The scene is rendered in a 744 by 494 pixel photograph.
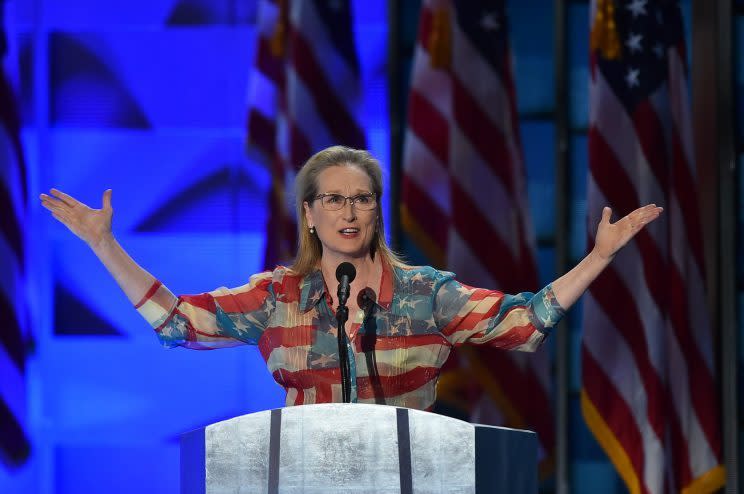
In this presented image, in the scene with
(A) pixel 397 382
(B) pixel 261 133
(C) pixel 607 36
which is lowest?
(A) pixel 397 382

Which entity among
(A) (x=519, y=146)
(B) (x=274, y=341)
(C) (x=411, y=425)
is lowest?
(C) (x=411, y=425)

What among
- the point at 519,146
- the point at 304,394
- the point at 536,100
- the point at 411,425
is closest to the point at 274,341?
the point at 304,394

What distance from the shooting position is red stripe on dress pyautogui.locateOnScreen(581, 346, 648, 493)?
4.96 meters

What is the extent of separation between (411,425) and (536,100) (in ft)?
13.9

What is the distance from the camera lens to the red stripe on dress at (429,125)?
5289mm

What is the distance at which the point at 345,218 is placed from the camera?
2.39 meters

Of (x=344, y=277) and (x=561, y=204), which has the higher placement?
(x=561, y=204)

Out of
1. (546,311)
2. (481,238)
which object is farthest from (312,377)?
(481,238)

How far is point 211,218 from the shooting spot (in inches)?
229

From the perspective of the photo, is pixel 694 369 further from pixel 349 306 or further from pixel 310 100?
pixel 349 306

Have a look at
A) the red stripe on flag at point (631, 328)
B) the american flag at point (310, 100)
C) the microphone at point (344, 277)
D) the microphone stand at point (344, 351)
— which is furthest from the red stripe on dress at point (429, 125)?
the microphone stand at point (344, 351)

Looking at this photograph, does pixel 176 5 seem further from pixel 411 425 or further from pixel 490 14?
pixel 411 425

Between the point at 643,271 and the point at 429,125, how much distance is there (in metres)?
1.28

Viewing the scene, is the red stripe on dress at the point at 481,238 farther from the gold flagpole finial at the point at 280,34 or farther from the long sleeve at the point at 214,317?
the long sleeve at the point at 214,317
